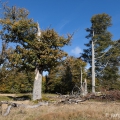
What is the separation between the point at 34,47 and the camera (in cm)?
1450

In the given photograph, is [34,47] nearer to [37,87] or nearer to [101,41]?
[37,87]

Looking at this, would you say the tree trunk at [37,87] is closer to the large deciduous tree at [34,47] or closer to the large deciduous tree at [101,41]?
the large deciduous tree at [34,47]

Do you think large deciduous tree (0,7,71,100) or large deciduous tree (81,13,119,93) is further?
large deciduous tree (81,13,119,93)

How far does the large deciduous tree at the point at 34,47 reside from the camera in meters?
14.2

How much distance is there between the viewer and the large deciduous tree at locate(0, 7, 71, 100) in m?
14.2

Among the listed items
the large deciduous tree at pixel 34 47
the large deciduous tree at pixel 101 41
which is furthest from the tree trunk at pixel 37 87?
the large deciduous tree at pixel 101 41

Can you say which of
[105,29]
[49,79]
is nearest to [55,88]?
[49,79]

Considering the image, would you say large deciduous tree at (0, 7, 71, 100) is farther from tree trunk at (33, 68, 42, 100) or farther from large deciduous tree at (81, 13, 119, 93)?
large deciduous tree at (81, 13, 119, 93)

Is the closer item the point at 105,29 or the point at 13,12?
the point at 13,12

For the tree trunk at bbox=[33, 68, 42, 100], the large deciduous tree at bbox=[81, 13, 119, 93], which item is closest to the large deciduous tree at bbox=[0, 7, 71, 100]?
the tree trunk at bbox=[33, 68, 42, 100]

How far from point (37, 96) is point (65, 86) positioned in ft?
72.2

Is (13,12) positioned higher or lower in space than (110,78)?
higher

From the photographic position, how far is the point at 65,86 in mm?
35656

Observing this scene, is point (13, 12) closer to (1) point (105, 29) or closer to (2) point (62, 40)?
(2) point (62, 40)
